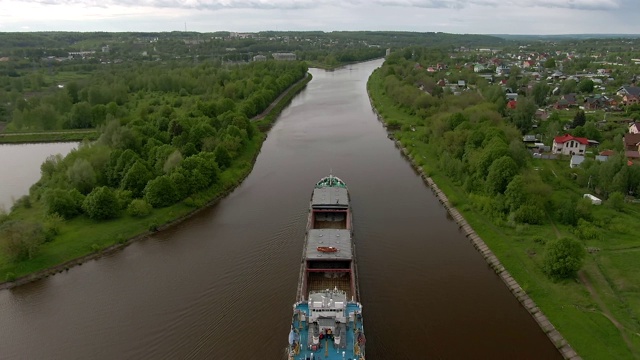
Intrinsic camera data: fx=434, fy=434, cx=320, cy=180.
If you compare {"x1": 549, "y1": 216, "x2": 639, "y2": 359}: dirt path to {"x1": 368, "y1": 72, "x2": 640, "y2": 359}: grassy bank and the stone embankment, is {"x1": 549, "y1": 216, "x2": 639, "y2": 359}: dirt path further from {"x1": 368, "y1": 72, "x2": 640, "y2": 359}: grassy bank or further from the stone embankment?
the stone embankment

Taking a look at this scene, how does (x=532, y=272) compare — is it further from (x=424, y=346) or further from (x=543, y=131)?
(x=543, y=131)

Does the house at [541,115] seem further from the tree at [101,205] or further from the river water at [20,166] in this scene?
the river water at [20,166]

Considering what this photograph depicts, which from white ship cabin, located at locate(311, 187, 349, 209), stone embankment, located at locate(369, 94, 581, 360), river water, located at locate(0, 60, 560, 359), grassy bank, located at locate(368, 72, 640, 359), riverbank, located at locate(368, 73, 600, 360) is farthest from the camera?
white ship cabin, located at locate(311, 187, 349, 209)

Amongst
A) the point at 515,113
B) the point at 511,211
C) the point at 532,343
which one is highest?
the point at 515,113

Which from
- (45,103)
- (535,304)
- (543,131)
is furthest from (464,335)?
(45,103)

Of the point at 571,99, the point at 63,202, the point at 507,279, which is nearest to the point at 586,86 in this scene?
the point at 571,99

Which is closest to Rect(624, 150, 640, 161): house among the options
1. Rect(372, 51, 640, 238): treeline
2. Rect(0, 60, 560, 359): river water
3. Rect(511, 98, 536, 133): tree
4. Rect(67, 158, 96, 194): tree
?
Rect(372, 51, 640, 238): treeline

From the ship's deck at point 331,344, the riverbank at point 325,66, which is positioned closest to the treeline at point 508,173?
the ship's deck at point 331,344
